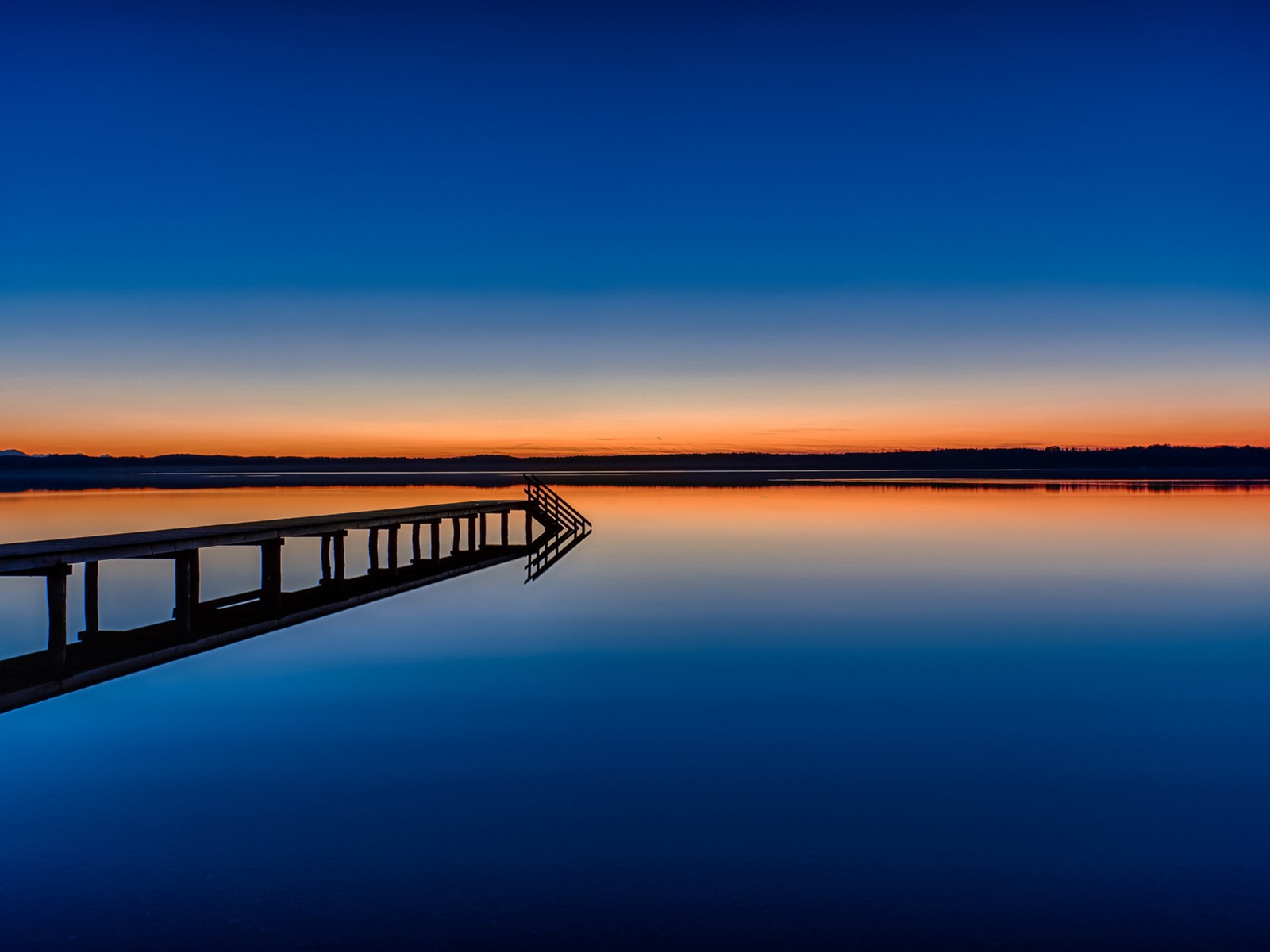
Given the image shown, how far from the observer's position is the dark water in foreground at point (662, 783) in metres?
6.73

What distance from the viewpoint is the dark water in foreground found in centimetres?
673

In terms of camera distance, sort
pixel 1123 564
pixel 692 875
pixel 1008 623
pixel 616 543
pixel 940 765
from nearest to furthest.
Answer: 1. pixel 692 875
2. pixel 940 765
3. pixel 1008 623
4. pixel 1123 564
5. pixel 616 543

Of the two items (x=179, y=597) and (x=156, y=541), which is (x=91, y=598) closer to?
(x=179, y=597)

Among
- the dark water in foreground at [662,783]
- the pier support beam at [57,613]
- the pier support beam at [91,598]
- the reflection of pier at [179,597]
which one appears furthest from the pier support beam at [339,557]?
the pier support beam at [57,613]

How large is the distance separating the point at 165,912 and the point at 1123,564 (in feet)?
97.2

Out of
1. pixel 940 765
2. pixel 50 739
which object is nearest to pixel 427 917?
pixel 940 765

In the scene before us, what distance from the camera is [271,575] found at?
59.3 ft

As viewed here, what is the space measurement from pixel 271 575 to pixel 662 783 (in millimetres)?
11231

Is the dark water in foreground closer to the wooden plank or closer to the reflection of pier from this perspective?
the reflection of pier

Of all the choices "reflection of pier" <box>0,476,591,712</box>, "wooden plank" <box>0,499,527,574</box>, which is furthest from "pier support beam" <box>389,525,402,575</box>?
"wooden plank" <box>0,499,527,574</box>

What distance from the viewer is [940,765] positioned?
1009 cm

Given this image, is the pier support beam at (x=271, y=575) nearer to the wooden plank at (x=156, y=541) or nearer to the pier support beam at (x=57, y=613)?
the wooden plank at (x=156, y=541)

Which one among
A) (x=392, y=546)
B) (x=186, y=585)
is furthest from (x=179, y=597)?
(x=392, y=546)

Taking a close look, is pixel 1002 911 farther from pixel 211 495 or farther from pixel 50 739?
pixel 211 495
